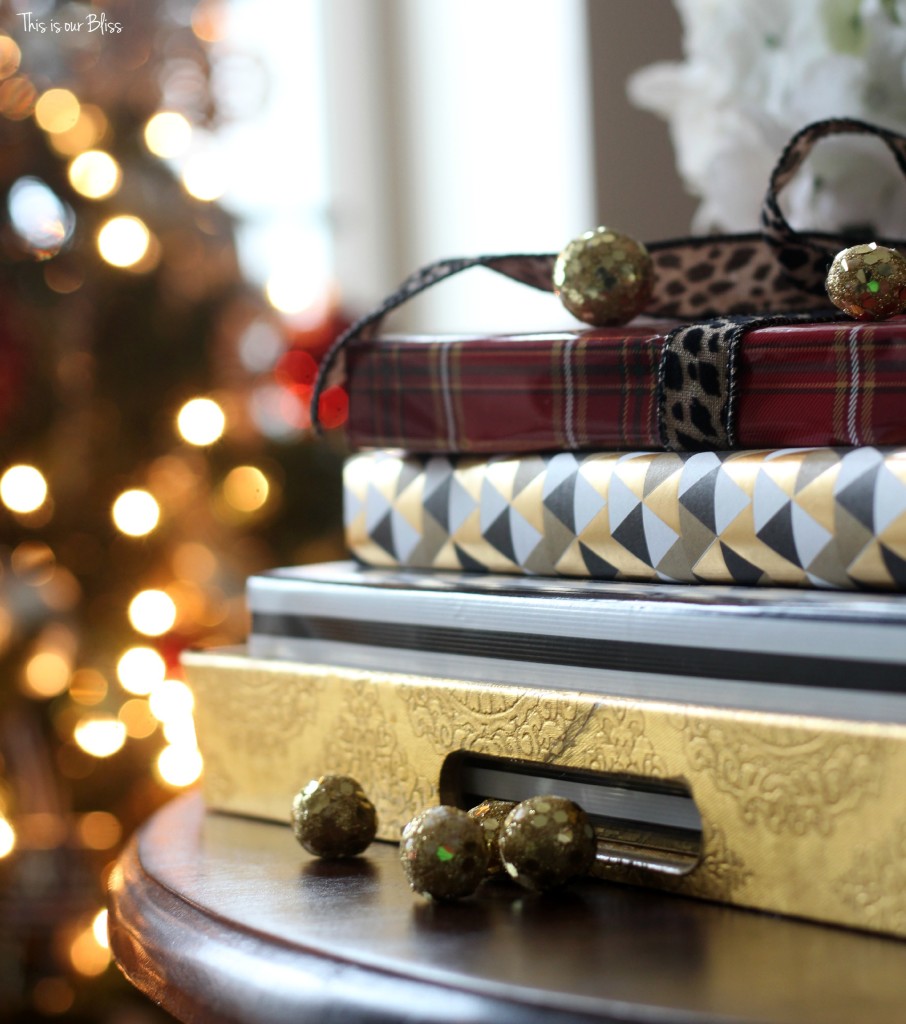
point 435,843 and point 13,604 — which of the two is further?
point 13,604

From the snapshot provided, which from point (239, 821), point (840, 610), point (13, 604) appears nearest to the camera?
point (840, 610)

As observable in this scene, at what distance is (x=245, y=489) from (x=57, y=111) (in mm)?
400

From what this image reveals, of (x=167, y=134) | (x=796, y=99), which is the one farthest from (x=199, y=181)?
(x=796, y=99)

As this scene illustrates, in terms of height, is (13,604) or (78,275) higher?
(78,275)

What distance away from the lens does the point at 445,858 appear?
14.8 inches

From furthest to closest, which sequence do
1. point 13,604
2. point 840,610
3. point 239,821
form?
1. point 13,604
2. point 239,821
3. point 840,610

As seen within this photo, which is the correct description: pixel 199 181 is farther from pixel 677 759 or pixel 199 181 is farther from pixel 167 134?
pixel 677 759

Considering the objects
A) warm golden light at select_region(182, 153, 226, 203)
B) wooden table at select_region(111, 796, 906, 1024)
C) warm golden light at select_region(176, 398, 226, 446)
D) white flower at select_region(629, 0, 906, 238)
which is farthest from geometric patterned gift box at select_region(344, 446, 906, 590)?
warm golden light at select_region(182, 153, 226, 203)

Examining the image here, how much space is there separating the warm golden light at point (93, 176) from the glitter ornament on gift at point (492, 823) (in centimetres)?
93

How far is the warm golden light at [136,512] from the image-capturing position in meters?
1.19

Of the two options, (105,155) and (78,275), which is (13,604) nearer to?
(78,275)

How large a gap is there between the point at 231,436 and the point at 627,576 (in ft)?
2.77

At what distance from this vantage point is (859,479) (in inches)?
14.5

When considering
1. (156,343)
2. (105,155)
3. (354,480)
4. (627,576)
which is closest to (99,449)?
(156,343)
